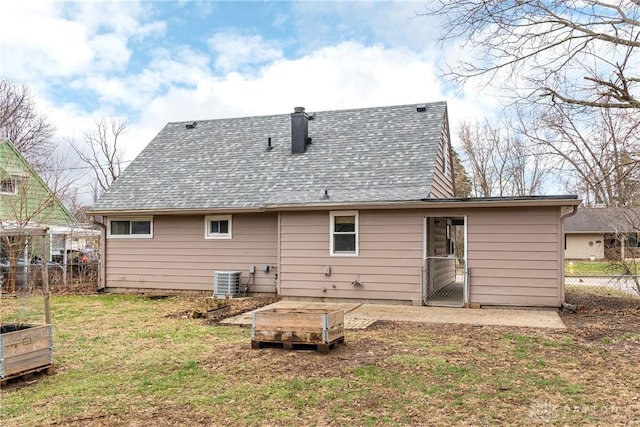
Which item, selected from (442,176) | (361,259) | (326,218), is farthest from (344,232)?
(442,176)

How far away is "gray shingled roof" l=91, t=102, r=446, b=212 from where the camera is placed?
1223 centimetres

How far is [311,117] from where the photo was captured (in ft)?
51.5

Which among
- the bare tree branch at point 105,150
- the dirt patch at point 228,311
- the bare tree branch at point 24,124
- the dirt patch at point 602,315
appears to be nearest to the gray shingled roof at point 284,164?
the dirt patch at point 228,311

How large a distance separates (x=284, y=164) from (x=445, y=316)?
6.30 meters

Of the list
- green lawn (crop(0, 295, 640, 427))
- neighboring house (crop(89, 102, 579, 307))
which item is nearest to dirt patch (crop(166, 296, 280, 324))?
neighboring house (crop(89, 102, 579, 307))

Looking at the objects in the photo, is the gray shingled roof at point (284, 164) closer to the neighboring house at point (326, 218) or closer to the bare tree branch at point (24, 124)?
the neighboring house at point (326, 218)

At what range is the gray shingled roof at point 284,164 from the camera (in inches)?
481

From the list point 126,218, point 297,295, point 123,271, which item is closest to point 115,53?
point 126,218

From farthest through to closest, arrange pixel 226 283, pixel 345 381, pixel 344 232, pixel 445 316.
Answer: pixel 226 283 < pixel 344 232 < pixel 445 316 < pixel 345 381

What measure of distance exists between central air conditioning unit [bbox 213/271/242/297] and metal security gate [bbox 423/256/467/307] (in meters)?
4.59

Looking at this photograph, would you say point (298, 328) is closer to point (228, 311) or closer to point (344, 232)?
point (228, 311)

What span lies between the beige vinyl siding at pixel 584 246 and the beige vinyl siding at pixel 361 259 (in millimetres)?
28924

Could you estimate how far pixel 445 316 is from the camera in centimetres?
956

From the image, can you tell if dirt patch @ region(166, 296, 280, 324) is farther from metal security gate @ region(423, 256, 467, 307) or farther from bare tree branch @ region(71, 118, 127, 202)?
bare tree branch @ region(71, 118, 127, 202)
